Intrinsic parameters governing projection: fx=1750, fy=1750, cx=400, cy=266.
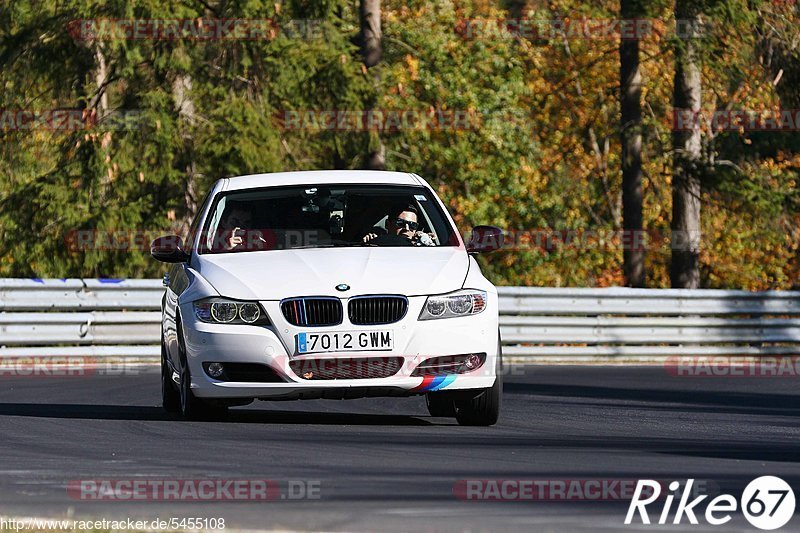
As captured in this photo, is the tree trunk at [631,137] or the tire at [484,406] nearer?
the tire at [484,406]

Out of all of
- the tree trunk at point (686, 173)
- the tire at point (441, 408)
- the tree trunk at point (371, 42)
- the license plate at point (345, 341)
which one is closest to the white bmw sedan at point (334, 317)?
the license plate at point (345, 341)

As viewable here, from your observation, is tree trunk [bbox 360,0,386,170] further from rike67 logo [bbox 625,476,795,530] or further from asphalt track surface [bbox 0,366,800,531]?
rike67 logo [bbox 625,476,795,530]

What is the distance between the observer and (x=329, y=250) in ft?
36.8

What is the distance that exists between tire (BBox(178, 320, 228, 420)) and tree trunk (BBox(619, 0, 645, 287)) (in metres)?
20.3

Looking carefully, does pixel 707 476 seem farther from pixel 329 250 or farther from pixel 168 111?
pixel 168 111

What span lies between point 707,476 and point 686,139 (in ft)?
81.5

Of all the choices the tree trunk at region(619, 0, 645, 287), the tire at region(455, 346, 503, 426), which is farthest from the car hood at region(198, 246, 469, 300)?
the tree trunk at region(619, 0, 645, 287)

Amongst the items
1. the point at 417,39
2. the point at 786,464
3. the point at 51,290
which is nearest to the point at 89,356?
the point at 51,290

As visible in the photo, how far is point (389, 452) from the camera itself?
30.4ft

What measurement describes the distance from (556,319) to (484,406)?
11.6 meters

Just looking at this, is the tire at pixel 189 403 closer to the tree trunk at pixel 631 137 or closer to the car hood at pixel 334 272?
the car hood at pixel 334 272

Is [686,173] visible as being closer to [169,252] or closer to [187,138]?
[187,138]

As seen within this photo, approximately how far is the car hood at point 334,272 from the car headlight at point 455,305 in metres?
0.05

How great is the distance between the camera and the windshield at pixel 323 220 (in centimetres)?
1159
